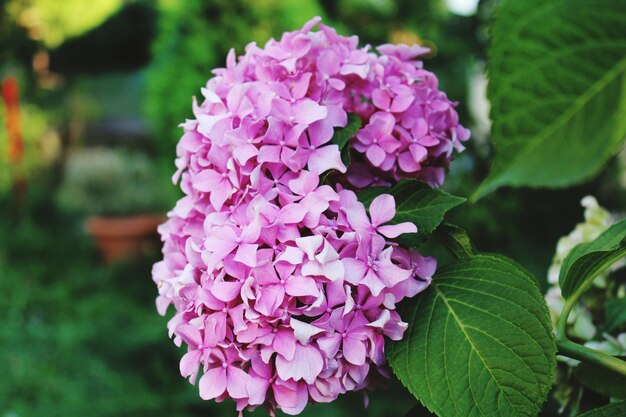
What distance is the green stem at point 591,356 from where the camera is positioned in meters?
0.65

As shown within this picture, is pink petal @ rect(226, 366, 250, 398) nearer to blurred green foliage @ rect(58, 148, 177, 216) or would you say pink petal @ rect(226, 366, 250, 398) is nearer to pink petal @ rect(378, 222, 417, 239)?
pink petal @ rect(378, 222, 417, 239)

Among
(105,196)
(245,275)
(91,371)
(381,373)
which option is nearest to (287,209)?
(245,275)

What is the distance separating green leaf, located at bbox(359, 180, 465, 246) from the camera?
68 centimetres

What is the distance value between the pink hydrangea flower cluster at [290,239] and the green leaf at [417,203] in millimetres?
25

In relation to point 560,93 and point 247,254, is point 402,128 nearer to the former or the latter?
point 247,254

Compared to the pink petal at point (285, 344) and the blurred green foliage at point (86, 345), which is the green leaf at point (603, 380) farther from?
the blurred green foliage at point (86, 345)

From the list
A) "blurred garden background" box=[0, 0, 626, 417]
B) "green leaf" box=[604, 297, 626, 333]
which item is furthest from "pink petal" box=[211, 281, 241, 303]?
"blurred garden background" box=[0, 0, 626, 417]

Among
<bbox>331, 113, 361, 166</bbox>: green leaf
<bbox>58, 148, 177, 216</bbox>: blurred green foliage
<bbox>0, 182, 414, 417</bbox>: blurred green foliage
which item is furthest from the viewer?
<bbox>58, 148, 177, 216</bbox>: blurred green foliage

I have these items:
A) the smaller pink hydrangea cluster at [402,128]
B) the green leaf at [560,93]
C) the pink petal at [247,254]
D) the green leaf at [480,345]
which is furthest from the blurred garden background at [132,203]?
the green leaf at [560,93]

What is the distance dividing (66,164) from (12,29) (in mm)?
1314

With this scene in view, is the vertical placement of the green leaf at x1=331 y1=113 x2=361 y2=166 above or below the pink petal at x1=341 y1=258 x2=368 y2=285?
above

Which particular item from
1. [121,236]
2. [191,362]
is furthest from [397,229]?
[121,236]

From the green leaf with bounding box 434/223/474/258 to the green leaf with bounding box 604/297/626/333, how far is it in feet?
0.78

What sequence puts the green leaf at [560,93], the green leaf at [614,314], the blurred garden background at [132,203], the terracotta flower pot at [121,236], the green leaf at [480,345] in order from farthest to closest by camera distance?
the terracotta flower pot at [121,236] < the blurred garden background at [132,203] < the green leaf at [614,314] < the green leaf at [480,345] < the green leaf at [560,93]
